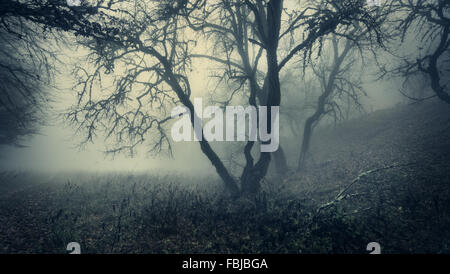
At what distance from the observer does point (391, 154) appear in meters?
11.3

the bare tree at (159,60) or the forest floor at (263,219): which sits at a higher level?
the bare tree at (159,60)

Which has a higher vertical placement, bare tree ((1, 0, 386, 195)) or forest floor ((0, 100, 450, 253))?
bare tree ((1, 0, 386, 195))

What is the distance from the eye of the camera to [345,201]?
776cm

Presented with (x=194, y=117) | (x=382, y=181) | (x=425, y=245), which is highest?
(x=194, y=117)

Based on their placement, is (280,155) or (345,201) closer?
(345,201)

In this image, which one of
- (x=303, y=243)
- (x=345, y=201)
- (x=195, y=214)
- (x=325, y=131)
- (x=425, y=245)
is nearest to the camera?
(x=425, y=245)

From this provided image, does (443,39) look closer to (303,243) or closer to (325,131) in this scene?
(303,243)

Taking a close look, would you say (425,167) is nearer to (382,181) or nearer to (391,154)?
(382,181)

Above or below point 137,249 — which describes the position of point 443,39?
above

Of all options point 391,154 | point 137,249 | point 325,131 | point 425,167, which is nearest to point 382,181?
point 425,167

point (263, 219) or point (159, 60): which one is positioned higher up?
point (159, 60)

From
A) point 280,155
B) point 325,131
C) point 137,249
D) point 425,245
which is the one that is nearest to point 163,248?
point 137,249

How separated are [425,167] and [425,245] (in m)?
4.77
